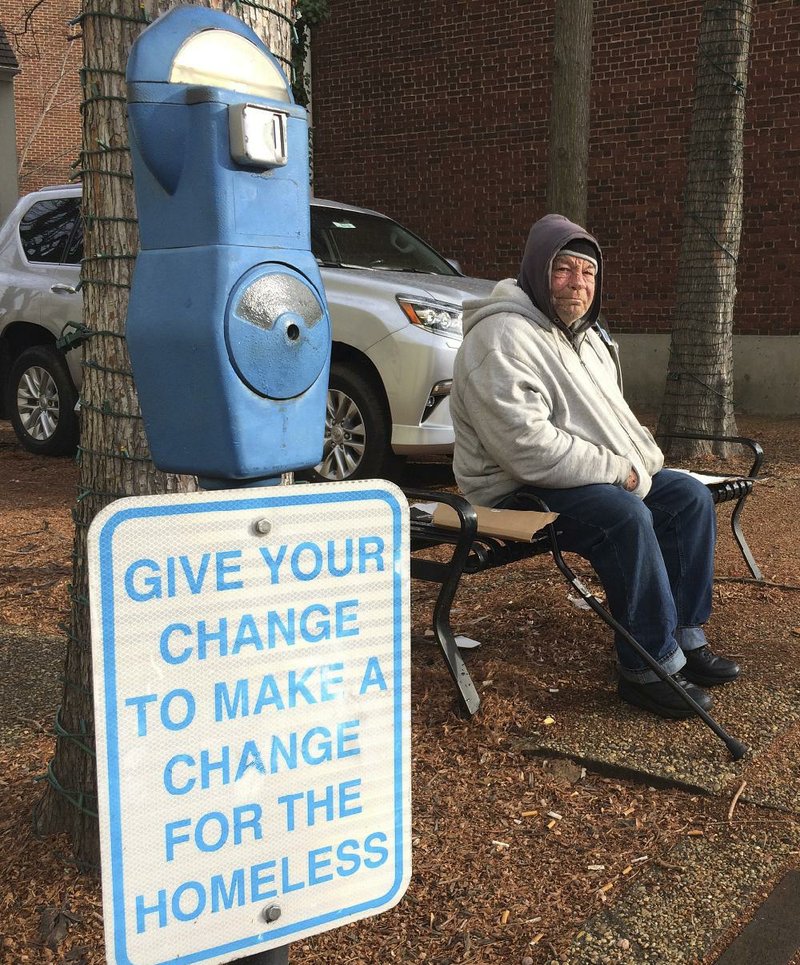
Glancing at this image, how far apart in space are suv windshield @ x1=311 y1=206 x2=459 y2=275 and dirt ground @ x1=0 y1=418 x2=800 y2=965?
10.9 feet

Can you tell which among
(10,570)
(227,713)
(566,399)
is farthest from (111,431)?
(10,570)

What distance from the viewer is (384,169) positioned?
1421cm

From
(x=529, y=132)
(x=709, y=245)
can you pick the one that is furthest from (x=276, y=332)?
(x=529, y=132)

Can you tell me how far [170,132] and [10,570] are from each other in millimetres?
4348

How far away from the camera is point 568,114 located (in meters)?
7.79

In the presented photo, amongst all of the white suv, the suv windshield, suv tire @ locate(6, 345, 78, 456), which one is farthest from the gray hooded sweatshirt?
suv tire @ locate(6, 345, 78, 456)

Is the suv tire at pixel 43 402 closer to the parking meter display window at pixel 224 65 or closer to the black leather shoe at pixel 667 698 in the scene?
the black leather shoe at pixel 667 698

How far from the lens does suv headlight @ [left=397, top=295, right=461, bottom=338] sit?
22.0 feet

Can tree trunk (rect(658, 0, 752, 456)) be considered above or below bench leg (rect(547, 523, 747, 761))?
above

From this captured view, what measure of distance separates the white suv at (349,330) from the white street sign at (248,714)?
5.00 m

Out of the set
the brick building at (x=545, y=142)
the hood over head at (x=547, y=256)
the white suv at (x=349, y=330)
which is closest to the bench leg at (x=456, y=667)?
the hood over head at (x=547, y=256)

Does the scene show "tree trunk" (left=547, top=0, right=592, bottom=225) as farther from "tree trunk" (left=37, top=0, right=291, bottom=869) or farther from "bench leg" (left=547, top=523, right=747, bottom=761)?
"tree trunk" (left=37, top=0, right=291, bottom=869)

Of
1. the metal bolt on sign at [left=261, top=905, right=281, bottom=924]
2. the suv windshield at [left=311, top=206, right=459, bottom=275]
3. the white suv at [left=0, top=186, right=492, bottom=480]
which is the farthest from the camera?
the suv windshield at [left=311, top=206, right=459, bottom=275]

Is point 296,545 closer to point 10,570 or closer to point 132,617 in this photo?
point 132,617
